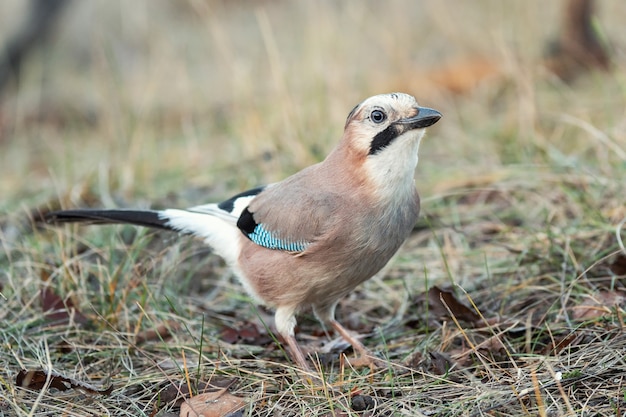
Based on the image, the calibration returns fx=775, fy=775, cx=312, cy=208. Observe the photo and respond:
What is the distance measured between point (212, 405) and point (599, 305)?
5.13 feet

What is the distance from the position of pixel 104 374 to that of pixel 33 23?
17.4ft

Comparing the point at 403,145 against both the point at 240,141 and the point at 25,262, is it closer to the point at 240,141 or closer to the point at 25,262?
the point at 25,262

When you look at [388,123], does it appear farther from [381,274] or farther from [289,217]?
[381,274]

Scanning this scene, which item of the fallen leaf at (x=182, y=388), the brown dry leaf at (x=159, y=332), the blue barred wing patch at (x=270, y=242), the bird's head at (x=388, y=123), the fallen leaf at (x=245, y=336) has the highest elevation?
the bird's head at (x=388, y=123)

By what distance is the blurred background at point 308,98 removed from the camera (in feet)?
16.6

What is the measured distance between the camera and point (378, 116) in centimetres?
303

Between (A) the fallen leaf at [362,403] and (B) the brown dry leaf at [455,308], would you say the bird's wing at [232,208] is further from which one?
(A) the fallen leaf at [362,403]

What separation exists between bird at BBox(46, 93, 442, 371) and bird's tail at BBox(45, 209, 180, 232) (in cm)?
39

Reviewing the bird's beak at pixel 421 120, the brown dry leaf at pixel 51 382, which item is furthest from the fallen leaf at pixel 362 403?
the bird's beak at pixel 421 120

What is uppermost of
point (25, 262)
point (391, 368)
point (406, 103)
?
point (406, 103)

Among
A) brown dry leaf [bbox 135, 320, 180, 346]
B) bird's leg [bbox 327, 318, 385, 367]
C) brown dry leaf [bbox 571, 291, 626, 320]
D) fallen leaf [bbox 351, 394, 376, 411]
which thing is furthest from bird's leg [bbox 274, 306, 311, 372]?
brown dry leaf [bbox 571, 291, 626, 320]

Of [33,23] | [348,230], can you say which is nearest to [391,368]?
[348,230]

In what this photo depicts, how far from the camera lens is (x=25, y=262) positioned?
3750 millimetres

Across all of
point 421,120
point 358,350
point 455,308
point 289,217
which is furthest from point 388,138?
point 358,350
